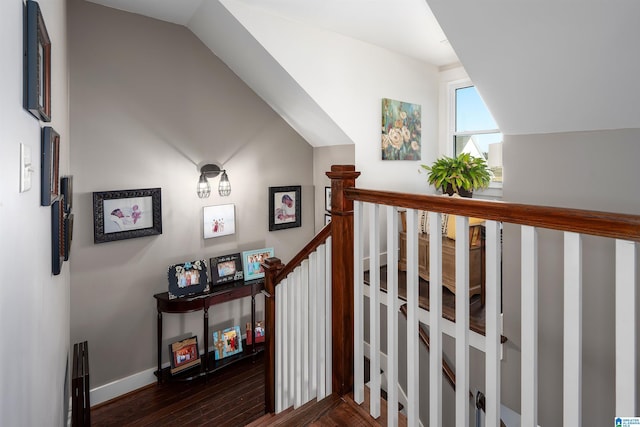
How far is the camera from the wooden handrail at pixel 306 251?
1.76 m

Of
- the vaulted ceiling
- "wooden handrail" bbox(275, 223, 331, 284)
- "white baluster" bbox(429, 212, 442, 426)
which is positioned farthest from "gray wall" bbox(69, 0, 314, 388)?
"white baluster" bbox(429, 212, 442, 426)

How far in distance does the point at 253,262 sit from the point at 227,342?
820mm

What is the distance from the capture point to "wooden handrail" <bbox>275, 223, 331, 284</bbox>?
5.76 feet

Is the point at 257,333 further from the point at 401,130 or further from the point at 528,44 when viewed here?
the point at 528,44

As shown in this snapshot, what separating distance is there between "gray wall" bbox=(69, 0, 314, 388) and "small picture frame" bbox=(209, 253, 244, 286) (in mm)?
103

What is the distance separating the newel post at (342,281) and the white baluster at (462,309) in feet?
1.96

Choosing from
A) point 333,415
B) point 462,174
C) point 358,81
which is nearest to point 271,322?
point 333,415

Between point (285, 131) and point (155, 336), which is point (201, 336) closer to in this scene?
point (155, 336)

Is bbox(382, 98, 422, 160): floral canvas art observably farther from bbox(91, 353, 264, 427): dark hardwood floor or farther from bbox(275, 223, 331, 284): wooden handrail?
bbox(91, 353, 264, 427): dark hardwood floor

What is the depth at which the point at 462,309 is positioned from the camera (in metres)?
1.10

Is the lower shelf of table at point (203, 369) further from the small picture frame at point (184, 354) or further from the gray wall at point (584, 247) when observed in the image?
the gray wall at point (584, 247)

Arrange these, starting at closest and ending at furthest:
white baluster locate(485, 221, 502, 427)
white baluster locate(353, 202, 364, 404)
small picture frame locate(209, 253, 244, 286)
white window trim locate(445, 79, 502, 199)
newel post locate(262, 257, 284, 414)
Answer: white baluster locate(485, 221, 502, 427)
white baluster locate(353, 202, 364, 404)
newel post locate(262, 257, 284, 414)
small picture frame locate(209, 253, 244, 286)
white window trim locate(445, 79, 502, 199)

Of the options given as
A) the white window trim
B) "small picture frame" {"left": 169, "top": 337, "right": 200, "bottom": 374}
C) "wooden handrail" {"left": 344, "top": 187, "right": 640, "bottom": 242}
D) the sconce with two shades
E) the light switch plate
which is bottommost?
"small picture frame" {"left": 169, "top": 337, "right": 200, "bottom": 374}

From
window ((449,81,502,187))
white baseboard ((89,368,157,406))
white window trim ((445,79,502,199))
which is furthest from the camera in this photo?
white window trim ((445,79,502,199))
